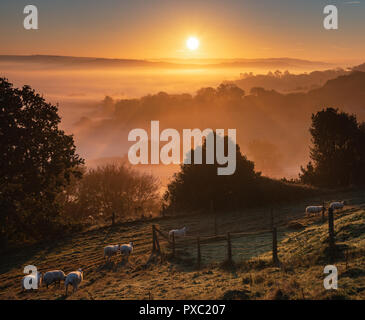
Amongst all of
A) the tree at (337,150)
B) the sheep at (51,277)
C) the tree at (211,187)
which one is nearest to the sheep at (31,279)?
the sheep at (51,277)

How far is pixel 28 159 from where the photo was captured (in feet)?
125

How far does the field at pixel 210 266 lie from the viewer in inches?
671

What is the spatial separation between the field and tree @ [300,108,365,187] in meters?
30.9

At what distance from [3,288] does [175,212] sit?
2807cm

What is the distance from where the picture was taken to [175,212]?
52344 mm

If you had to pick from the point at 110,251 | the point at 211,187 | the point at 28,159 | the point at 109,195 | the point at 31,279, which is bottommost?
the point at 31,279

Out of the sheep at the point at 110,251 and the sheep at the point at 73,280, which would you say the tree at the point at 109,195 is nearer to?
the sheep at the point at 110,251

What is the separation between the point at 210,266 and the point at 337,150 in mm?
51877

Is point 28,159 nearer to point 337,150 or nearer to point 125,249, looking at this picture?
point 125,249

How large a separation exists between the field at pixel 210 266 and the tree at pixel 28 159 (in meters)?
3.45

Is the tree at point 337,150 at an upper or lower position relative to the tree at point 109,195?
upper

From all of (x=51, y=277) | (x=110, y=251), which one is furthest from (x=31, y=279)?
(x=110, y=251)

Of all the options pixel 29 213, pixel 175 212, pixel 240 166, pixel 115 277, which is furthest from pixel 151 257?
pixel 240 166

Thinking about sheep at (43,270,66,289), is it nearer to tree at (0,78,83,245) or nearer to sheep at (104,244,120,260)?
sheep at (104,244,120,260)
